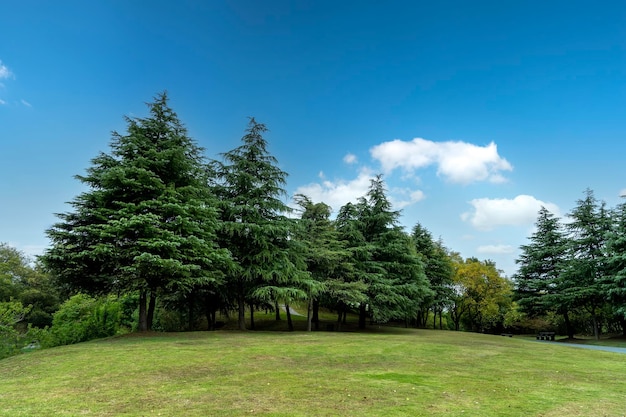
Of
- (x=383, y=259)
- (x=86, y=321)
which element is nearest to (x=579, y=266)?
(x=383, y=259)

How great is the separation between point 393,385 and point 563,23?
56.2 feet

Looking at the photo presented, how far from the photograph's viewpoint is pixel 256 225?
19234mm

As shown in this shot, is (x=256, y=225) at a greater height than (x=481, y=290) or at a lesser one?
greater

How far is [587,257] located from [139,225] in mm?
34011

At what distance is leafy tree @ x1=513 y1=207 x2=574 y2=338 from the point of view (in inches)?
1176

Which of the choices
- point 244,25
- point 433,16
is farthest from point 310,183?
point 433,16

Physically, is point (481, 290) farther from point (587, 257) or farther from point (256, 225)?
point (256, 225)

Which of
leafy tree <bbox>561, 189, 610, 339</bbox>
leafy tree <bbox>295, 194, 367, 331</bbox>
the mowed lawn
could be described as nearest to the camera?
the mowed lawn

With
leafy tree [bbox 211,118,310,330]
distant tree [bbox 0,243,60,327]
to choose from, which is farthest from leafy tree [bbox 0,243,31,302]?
leafy tree [bbox 211,118,310,330]

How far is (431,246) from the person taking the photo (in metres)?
36.8

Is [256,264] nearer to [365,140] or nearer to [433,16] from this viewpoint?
[365,140]

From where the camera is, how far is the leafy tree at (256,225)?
63.3ft

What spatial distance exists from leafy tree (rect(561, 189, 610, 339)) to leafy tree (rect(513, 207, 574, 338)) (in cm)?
121

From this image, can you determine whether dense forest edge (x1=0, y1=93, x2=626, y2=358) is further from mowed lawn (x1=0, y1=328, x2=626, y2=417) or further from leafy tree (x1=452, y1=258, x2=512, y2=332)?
mowed lawn (x1=0, y1=328, x2=626, y2=417)
